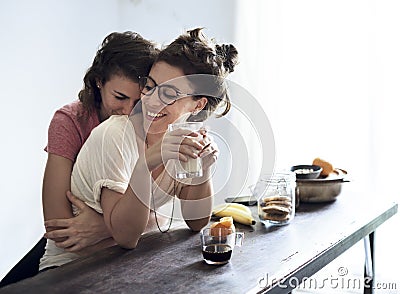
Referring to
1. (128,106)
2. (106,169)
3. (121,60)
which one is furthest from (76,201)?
(121,60)

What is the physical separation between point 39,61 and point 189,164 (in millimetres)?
1588

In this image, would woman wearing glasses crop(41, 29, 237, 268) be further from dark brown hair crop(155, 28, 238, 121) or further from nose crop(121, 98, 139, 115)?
nose crop(121, 98, 139, 115)

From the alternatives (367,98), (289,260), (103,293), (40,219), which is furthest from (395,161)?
(103,293)

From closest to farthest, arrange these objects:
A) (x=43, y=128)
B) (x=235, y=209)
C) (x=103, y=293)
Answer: (x=103, y=293)
(x=235, y=209)
(x=43, y=128)

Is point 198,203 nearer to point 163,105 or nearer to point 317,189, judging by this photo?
point 163,105

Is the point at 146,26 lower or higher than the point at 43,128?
higher

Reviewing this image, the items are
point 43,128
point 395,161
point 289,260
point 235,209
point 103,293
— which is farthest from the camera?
point 43,128

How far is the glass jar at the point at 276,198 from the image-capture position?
1.77m

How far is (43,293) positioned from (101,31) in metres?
2.19

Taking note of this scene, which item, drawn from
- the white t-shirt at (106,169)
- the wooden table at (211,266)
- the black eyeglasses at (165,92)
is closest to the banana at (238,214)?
the wooden table at (211,266)

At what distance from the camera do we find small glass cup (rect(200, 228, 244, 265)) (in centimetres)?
144

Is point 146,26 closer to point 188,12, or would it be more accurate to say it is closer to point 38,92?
point 188,12

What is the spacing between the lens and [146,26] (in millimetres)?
3320

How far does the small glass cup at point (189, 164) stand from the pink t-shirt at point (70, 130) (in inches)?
15.5
